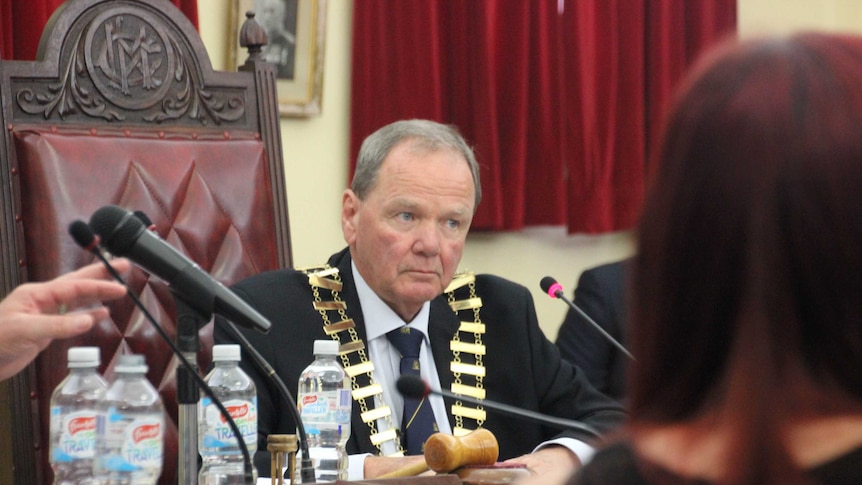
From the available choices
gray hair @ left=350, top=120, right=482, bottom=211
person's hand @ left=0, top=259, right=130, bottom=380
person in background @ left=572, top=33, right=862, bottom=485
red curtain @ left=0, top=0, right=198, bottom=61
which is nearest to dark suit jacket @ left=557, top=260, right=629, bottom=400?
gray hair @ left=350, top=120, right=482, bottom=211

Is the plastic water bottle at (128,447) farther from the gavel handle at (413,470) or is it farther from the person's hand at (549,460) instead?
the person's hand at (549,460)

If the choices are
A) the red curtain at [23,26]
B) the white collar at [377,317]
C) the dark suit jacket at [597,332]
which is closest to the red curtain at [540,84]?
the dark suit jacket at [597,332]

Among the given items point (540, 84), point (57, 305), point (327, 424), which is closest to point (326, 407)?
point (327, 424)

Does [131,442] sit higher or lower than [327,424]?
higher

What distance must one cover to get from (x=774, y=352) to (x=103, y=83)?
2.22 m

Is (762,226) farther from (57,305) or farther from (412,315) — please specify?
(412,315)

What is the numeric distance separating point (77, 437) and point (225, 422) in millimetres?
274

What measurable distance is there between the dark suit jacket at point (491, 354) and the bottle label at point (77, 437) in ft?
2.50

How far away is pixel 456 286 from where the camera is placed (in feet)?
9.90

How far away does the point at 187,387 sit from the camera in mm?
1717

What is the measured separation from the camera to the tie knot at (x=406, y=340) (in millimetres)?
2838

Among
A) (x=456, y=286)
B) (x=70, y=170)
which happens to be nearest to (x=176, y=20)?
(x=70, y=170)

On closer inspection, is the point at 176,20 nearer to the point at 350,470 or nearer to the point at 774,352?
the point at 350,470

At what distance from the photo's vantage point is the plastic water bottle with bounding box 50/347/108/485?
1870 mm
